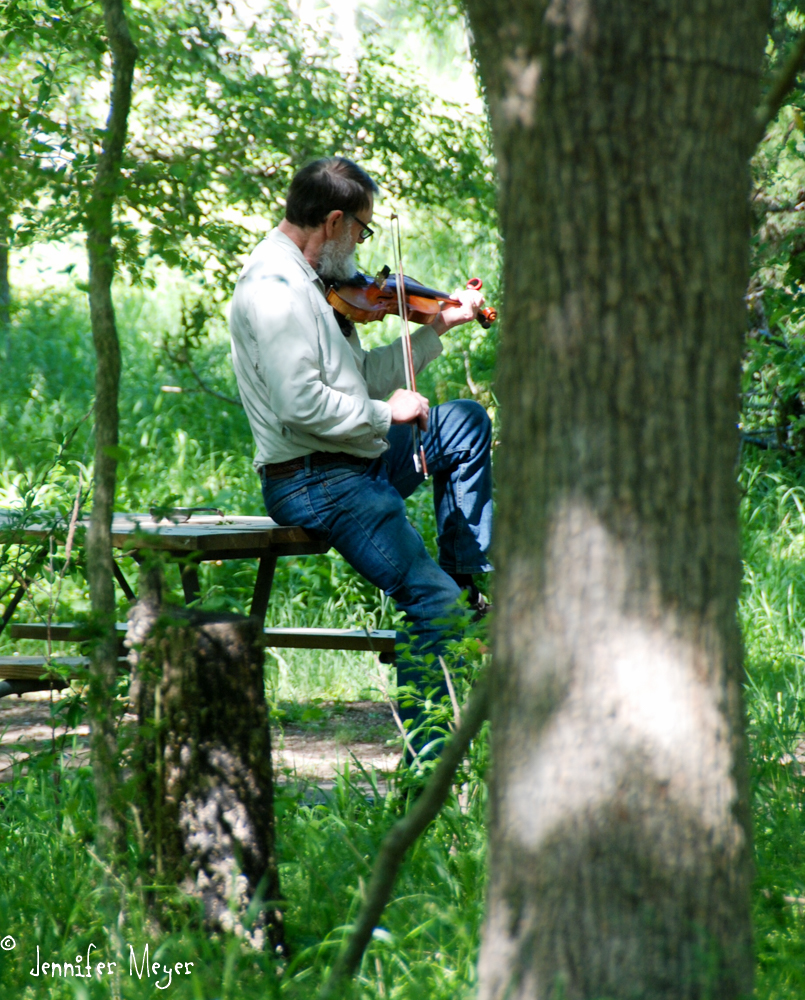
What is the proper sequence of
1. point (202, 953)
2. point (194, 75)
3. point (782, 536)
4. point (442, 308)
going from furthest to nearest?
point (194, 75) < point (782, 536) < point (442, 308) < point (202, 953)

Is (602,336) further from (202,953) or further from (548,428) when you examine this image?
(202,953)

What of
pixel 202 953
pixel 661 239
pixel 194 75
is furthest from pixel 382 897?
pixel 194 75

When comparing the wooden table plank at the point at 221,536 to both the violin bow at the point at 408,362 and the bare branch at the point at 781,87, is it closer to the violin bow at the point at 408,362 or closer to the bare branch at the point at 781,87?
the violin bow at the point at 408,362

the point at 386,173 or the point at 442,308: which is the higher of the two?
the point at 386,173

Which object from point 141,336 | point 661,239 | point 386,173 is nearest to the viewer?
point 661,239

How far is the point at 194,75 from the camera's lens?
19.9ft

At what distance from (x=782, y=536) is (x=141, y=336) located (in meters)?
5.96

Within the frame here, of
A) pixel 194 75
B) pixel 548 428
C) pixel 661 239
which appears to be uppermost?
pixel 194 75

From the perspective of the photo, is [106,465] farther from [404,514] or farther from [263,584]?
[263,584]

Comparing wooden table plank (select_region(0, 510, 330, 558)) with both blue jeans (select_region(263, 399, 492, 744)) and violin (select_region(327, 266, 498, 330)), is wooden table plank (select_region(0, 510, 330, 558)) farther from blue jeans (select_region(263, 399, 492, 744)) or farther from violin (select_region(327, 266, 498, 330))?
violin (select_region(327, 266, 498, 330))

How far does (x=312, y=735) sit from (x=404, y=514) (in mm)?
1231

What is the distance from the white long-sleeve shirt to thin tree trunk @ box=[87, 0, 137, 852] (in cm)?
104

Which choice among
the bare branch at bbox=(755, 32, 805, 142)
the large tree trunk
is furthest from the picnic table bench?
the bare branch at bbox=(755, 32, 805, 142)
